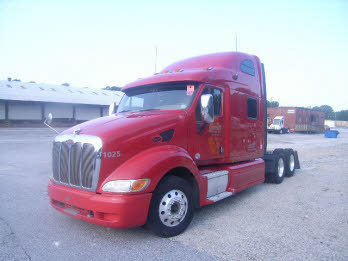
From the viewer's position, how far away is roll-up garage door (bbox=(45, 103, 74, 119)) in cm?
3416

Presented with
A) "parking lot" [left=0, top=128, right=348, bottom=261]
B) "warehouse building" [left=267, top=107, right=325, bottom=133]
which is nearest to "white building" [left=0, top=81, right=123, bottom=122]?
"warehouse building" [left=267, top=107, right=325, bottom=133]

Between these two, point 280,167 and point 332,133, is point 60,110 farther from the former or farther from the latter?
point 332,133

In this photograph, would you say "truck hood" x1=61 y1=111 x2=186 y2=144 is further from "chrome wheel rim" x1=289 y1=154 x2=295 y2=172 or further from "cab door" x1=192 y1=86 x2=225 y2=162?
"chrome wheel rim" x1=289 y1=154 x2=295 y2=172

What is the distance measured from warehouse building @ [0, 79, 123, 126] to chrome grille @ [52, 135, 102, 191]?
1236 inches

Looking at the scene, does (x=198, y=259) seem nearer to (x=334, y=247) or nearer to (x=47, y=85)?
(x=334, y=247)

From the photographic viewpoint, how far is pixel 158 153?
403 cm

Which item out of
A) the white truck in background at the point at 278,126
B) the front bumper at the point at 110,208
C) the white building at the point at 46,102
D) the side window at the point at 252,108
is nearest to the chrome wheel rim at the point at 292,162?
the side window at the point at 252,108

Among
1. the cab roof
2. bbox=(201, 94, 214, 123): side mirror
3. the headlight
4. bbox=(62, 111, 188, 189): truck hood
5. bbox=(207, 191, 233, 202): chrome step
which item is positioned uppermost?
the cab roof

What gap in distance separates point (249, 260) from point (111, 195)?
6.49 ft

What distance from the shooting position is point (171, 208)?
414 centimetres

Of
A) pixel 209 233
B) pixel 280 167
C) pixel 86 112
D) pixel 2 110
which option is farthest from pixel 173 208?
pixel 86 112

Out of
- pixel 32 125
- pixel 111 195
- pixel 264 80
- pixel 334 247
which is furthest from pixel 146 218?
pixel 32 125

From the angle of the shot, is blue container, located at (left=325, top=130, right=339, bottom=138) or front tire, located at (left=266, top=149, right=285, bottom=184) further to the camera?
blue container, located at (left=325, top=130, right=339, bottom=138)

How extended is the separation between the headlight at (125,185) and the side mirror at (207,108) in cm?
168
